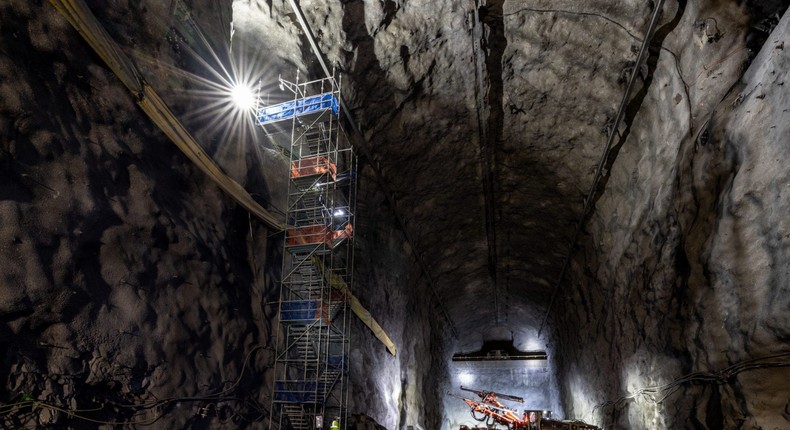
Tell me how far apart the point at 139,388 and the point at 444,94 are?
871 centimetres

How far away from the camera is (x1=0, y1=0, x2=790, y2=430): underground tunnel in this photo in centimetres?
561

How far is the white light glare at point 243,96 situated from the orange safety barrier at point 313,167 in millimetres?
1696

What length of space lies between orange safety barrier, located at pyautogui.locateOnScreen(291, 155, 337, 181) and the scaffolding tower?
0.08ft

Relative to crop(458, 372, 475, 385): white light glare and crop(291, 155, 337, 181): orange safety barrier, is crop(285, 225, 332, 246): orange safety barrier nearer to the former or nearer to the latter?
crop(291, 155, 337, 181): orange safety barrier

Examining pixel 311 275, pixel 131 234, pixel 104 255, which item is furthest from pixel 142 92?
pixel 311 275

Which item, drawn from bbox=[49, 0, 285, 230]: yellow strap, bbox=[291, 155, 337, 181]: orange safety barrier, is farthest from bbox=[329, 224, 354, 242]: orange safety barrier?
bbox=[49, 0, 285, 230]: yellow strap

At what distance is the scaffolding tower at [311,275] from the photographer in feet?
31.9

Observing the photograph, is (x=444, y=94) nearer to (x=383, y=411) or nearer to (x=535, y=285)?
(x=383, y=411)

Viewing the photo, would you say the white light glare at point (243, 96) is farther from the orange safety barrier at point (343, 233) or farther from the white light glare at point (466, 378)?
the white light glare at point (466, 378)

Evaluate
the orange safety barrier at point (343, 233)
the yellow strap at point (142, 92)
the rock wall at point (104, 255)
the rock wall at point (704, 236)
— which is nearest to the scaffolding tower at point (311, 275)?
the orange safety barrier at point (343, 233)

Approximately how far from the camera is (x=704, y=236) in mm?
7168

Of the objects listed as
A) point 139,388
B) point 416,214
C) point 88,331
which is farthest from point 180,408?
point 416,214

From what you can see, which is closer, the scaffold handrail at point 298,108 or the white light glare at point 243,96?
the white light glare at point 243,96

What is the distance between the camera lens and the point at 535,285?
2127 cm
